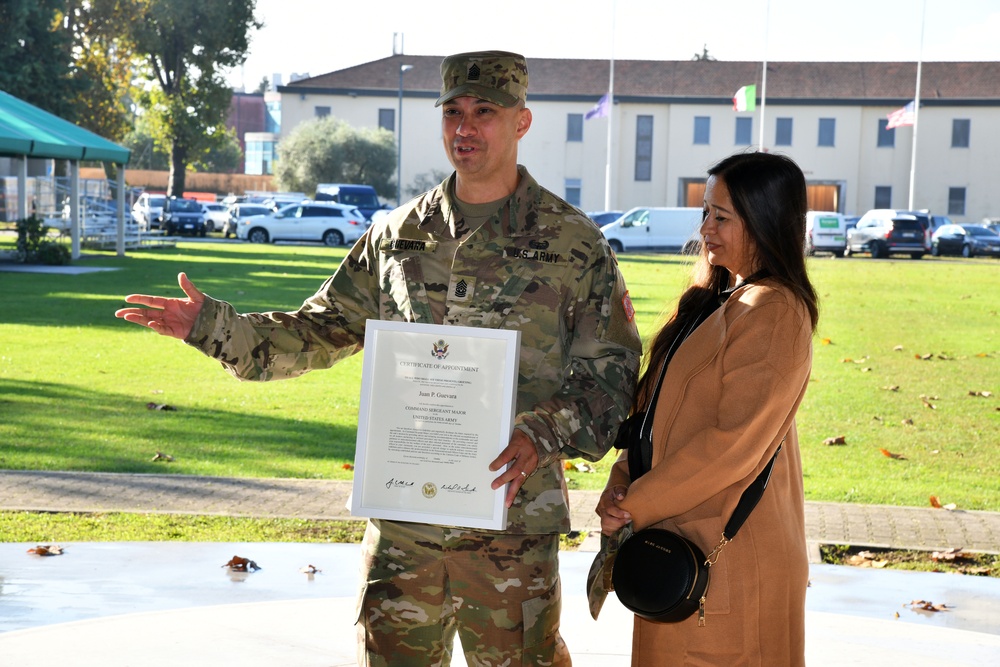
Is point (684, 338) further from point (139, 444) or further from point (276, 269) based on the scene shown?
point (276, 269)

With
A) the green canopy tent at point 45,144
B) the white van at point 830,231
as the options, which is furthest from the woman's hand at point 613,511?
the white van at point 830,231

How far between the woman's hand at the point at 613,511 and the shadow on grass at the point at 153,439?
5.28 metres

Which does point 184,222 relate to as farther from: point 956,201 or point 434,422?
point 434,422

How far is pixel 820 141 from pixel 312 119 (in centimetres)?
3046

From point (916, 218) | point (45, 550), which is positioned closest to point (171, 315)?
point (45, 550)

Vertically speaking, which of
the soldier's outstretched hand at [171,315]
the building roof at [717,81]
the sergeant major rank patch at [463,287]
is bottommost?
the soldier's outstretched hand at [171,315]

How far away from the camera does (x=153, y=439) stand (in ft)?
30.8

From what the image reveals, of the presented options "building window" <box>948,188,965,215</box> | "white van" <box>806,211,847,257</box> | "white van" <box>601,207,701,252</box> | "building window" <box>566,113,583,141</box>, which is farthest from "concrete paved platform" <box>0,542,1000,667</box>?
"building window" <box>948,188,965,215</box>

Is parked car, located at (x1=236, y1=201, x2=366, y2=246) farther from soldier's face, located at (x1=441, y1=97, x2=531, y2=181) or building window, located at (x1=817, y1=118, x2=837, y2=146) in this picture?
soldier's face, located at (x1=441, y1=97, x2=531, y2=181)

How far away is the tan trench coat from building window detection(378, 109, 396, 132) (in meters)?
72.3

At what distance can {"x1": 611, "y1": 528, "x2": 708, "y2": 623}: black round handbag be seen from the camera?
2967mm

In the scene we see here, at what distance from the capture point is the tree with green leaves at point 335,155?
6894 centimetres

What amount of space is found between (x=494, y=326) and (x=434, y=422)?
36 centimetres

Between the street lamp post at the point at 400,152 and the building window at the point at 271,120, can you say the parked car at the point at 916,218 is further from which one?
the building window at the point at 271,120
